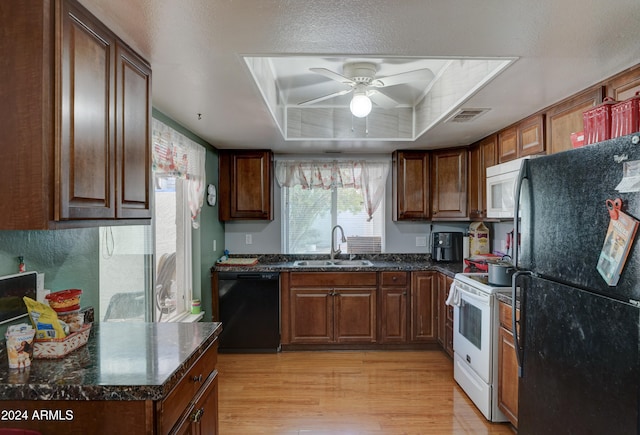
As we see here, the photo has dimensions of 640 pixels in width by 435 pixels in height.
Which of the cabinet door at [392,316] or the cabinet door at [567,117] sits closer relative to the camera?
the cabinet door at [567,117]

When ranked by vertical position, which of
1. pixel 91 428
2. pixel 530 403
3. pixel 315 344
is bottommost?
pixel 315 344

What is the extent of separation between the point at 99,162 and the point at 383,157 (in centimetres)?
322

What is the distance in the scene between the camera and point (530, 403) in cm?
161

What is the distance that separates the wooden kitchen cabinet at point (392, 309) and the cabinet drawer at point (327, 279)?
0.20 meters

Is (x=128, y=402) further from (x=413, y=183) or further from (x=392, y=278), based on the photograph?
(x=413, y=183)

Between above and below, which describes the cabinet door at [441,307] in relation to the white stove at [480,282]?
below

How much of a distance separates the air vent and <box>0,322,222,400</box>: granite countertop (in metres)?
2.15

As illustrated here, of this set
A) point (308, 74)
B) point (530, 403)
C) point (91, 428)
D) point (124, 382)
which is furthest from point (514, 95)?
point (91, 428)

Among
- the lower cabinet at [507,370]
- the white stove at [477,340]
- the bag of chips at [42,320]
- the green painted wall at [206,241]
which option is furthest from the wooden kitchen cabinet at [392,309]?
the bag of chips at [42,320]

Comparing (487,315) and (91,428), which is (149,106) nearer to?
(91,428)

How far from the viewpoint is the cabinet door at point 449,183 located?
362 cm

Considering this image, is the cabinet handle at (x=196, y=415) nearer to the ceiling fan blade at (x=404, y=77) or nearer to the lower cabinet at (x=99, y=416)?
the lower cabinet at (x=99, y=416)

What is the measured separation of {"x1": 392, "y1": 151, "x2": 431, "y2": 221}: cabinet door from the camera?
151 inches

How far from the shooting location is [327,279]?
138 inches
